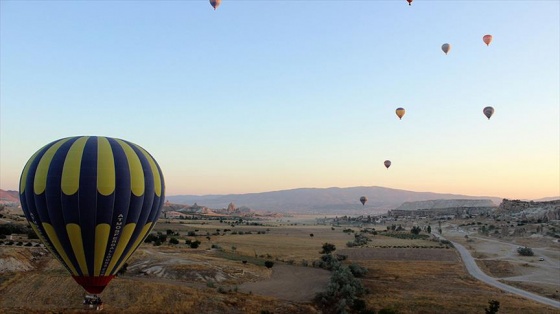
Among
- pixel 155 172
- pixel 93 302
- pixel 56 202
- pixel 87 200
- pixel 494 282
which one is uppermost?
pixel 155 172

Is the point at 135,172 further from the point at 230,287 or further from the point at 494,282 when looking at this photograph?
the point at 494,282

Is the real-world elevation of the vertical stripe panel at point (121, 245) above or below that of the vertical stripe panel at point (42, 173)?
below

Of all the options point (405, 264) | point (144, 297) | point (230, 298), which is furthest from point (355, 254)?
point (144, 297)

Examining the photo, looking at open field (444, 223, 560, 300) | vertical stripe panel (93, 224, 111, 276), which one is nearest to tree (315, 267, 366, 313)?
vertical stripe panel (93, 224, 111, 276)

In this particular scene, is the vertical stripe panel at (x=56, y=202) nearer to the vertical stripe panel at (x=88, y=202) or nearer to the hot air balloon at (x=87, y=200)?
the hot air balloon at (x=87, y=200)

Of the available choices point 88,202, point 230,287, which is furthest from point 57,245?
point 230,287

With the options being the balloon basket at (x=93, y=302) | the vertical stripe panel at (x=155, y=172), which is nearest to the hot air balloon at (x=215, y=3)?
the vertical stripe panel at (x=155, y=172)

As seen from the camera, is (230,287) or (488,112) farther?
(488,112)

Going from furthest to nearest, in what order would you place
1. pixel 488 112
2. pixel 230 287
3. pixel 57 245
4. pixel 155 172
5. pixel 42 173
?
pixel 488 112, pixel 230 287, pixel 155 172, pixel 57 245, pixel 42 173

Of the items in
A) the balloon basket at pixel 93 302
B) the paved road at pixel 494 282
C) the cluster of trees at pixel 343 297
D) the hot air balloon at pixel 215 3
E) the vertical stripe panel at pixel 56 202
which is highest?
the hot air balloon at pixel 215 3

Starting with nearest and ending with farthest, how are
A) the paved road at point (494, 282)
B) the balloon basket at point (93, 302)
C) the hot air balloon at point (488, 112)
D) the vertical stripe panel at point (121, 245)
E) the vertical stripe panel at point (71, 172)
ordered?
1. the vertical stripe panel at point (71, 172)
2. the vertical stripe panel at point (121, 245)
3. the balloon basket at point (93, 302)
4. the paved road at point (494, 282)
5. the hot air balloon at point (488, 112)
